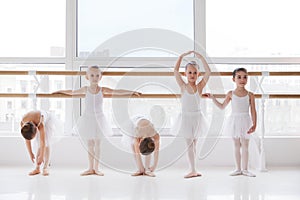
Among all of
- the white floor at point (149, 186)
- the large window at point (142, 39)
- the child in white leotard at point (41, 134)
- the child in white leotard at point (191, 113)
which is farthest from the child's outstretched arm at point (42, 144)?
→ the child in white leotard at point (191, 113)

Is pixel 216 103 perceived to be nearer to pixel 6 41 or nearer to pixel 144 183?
pixel 144 183

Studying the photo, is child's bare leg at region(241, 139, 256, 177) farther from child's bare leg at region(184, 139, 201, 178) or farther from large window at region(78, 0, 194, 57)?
large window at region(78, 0, 194, 57)

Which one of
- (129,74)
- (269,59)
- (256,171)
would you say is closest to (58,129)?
(129,74)

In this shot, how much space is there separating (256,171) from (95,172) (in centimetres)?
111

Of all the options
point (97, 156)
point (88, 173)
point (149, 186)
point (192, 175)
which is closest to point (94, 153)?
point (97, 156)

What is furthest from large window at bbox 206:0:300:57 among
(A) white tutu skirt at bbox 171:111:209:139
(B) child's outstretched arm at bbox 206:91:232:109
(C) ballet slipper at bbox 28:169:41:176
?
(C) ballet slipper at bbox 28:169:41:176

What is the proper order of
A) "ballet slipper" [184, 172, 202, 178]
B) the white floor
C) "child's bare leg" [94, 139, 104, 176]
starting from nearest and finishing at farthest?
1. the white floor
2. "ballet slipper" [184, 172, 202, 178]
3. "child's bare leg" [94, 139, 104, 176]

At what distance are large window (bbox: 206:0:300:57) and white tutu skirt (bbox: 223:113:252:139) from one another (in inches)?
27.2

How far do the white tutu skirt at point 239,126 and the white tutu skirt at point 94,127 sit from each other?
0.81 meters

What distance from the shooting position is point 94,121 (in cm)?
275

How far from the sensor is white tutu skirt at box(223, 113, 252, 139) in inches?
110

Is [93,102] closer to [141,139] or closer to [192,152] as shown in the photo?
[141,139]

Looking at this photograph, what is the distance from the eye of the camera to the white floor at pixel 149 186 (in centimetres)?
216

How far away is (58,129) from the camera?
287 cm
